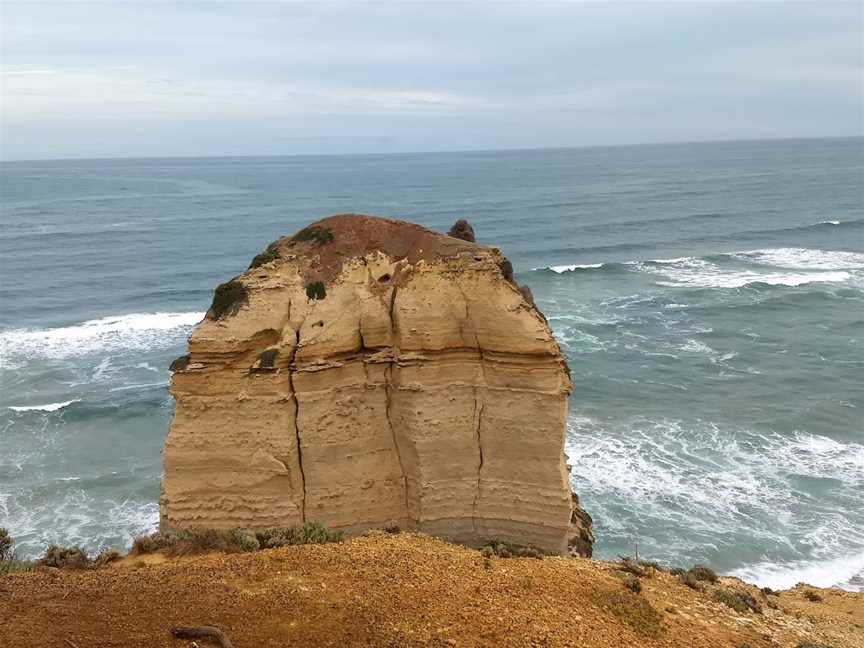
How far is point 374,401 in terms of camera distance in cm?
1418

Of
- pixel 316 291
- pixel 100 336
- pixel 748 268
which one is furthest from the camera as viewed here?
pixel 748 268

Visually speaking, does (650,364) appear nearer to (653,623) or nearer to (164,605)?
(653,623)

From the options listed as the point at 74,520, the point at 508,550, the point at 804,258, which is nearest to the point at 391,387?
the point at 508,550

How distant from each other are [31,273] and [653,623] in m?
58.5

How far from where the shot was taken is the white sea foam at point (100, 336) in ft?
132

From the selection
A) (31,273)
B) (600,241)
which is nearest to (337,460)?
(31,273)

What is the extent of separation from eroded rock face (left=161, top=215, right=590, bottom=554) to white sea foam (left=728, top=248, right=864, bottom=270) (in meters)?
50.0

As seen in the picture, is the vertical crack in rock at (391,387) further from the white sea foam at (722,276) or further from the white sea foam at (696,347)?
the white sea foam at (722,276)

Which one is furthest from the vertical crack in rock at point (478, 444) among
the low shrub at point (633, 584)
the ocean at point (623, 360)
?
the ocean at point (623, 360)

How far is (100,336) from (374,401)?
34018 mm

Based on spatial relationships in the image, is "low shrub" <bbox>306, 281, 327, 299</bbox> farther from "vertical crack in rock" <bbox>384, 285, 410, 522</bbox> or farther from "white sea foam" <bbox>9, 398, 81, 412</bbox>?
"white sea foam" <bbox>9, 398, 81, 412</bbox>

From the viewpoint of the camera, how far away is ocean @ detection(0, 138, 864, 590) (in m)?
22.7

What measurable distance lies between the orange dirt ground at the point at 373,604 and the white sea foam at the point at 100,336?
102 feet

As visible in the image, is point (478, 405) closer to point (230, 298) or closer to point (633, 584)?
point (633, 584)
